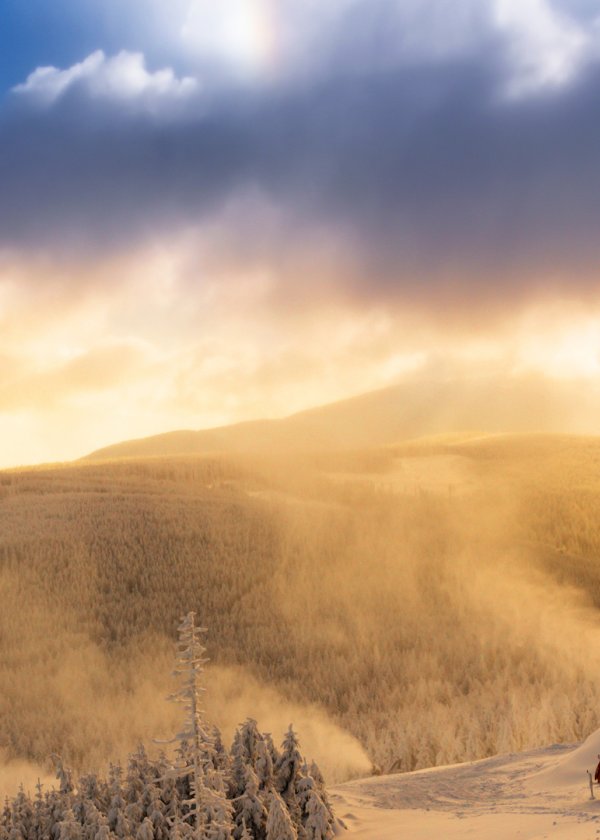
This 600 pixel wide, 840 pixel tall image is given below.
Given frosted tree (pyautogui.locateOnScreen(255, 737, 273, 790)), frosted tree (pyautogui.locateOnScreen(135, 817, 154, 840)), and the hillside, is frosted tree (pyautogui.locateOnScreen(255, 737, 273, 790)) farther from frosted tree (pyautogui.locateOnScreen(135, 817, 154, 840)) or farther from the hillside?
the hillside

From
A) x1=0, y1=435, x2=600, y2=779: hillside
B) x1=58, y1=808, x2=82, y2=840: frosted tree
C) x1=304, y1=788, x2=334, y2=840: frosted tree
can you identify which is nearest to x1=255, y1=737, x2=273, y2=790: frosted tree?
x1=304, y1=788, x2=334, y2=840: frosted tree

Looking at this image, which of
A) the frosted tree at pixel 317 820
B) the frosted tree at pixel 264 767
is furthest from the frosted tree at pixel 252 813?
the frosted tree at pixel 317 820

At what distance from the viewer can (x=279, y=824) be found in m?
17.4

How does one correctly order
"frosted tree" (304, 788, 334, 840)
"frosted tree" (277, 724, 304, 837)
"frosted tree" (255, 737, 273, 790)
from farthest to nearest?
"frosted tree" (277, 724, 304, 837) < "frosted tree" (255, 737, 273, 790) < "frosted tree" (304, 788, 334, 840)

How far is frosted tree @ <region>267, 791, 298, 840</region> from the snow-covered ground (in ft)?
7.27

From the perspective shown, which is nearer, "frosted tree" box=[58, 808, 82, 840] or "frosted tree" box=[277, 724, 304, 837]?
"frosted tree" box=[58, 808, 82, 840]

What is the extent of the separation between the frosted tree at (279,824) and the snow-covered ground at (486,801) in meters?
2.22

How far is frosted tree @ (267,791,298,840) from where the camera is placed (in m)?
17.3

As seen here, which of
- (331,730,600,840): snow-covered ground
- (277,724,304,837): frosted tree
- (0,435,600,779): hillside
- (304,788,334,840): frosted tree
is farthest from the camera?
(0,435,600,779): hillside

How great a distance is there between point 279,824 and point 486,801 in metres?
7.13

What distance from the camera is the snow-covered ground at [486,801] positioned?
56.4ft

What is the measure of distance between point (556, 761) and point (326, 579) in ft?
169

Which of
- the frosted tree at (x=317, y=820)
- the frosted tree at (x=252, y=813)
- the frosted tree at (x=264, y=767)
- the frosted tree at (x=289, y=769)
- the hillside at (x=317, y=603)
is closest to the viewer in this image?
the frosted tree at (x=252, y=813)

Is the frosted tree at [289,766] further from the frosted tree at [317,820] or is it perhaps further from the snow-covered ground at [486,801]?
the snow-covered ground at [486,801]
